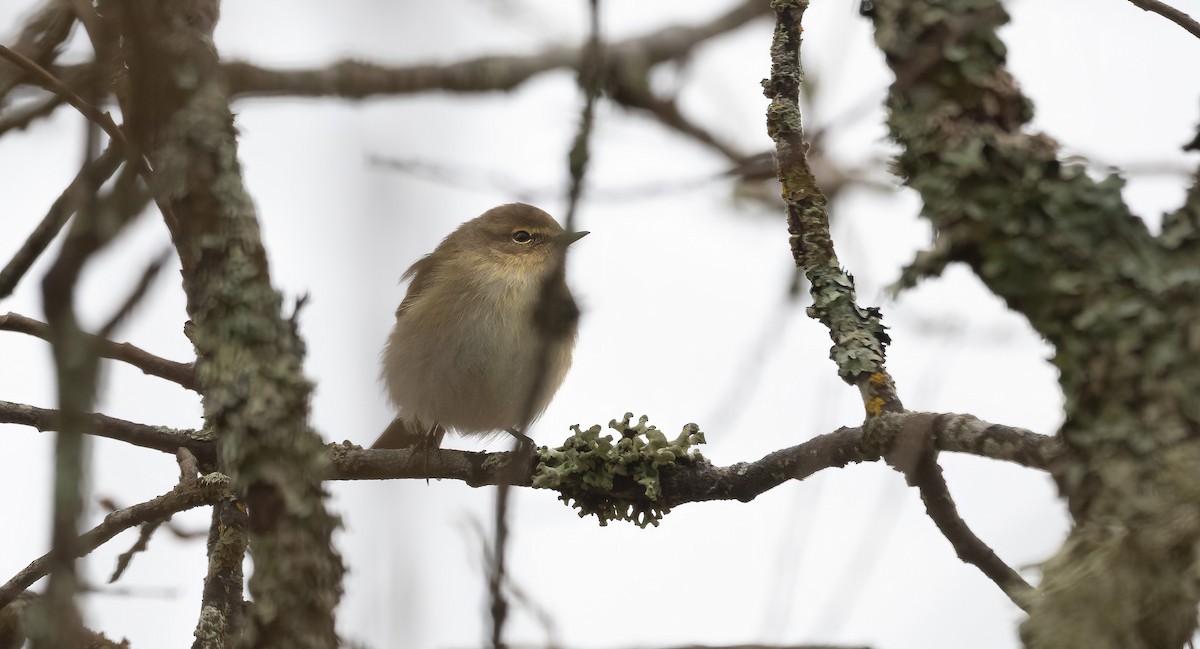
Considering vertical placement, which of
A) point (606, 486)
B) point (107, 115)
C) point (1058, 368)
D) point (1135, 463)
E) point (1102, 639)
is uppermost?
point (107, 115)

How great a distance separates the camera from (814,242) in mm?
2803

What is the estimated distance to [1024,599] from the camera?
5.86ft

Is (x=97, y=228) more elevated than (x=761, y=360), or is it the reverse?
(x=761, y=360)

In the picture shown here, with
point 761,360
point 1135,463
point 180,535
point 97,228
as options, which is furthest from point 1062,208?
point 180,535

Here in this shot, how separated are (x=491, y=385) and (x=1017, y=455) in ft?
11.2

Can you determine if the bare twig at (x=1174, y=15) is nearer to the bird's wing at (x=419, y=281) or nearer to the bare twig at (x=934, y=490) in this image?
the bare twig at (x=934, y=490)

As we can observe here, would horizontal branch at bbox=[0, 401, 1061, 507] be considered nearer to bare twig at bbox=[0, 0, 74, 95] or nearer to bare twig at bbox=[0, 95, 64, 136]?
bare twig at bbox=[0, 0, 74, 95]

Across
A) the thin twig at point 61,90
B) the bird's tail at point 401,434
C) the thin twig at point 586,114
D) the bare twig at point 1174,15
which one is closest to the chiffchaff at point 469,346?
the bird's tail at point 401,434

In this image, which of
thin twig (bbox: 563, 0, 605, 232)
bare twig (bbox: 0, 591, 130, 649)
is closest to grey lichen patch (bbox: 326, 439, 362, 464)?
bare twig (bbox: 0, 591, 130, 649)

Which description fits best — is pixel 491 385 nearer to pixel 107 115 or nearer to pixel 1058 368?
pixel 107 115

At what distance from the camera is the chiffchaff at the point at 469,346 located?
5.12 m

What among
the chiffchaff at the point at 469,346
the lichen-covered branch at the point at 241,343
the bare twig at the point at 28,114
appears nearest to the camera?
the lichen-covered branch at the point at 241,343

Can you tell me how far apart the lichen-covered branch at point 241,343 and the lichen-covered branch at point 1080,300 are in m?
1.18

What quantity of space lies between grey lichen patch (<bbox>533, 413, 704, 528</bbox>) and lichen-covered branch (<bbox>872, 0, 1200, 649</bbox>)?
1526 mm
